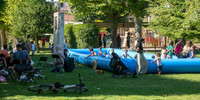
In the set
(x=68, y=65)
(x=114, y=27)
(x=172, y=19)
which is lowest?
(x=68, y=65)

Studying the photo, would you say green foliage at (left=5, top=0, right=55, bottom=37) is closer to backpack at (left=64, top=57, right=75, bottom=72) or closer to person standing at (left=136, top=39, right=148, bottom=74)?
backpack at (left=64, top=57, right=75, bottom=72)

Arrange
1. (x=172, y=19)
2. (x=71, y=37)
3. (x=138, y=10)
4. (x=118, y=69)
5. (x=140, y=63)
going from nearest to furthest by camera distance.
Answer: (x=118, y=69) < (x=140, y=63) < (x=172, y=19) < (x=138, y=10) < (x=71, y=37)

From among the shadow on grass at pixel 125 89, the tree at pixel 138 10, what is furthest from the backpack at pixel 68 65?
the tree at pixel 138 10

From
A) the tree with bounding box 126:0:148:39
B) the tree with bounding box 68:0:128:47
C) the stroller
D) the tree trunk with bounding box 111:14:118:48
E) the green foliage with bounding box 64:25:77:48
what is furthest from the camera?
the green foliage with bounding box 64:25:77:48

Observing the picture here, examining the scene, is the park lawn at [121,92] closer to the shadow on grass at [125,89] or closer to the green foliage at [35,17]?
the shadow on grass at [125,89]

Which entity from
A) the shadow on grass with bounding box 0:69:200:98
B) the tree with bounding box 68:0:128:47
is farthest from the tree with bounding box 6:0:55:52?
the shadow on grass with bounding box 0:69:200:98

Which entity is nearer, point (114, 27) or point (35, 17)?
point (35, 17)

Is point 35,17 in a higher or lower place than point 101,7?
lower

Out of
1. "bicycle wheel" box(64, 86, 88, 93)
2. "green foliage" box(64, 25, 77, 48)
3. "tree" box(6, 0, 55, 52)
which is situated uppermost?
"tree" box(6, 0, 55, 52)

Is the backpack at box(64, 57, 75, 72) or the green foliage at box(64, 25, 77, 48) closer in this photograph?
the backpack at box(64, 57, 75, 72)

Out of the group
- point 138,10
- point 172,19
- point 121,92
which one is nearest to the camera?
point 121,92

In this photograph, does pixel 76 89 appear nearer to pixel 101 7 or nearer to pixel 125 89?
pixel 125 89

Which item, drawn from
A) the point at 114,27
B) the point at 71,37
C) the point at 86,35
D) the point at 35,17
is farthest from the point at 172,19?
the point at 35,17

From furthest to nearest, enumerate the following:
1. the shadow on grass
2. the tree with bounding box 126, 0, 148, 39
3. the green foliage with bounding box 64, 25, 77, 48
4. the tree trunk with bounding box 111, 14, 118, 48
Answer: the green foliage with bounding box 64, 25, 77, 48 < the tree trunk with bounding box 111, 14, 118, 48 < the tree with bounding box 126, 0, 148, 39 < the shadow on grass
